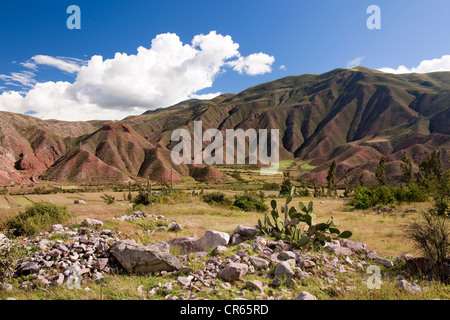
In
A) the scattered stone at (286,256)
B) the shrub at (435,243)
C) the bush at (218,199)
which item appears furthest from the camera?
the bush at (218,199)

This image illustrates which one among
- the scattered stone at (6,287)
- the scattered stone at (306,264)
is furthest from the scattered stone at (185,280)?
the scattered stone at (6,287)

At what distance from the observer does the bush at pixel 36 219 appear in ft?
30.5

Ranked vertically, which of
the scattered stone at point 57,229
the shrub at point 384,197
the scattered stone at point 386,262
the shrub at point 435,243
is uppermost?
the shrub at point 435,243

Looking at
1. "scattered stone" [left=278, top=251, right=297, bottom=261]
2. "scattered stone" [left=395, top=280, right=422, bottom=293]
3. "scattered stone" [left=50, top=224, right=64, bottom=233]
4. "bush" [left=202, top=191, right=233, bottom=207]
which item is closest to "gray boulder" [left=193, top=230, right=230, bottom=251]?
"scattered stone" [left=278, top=251, right=297, bottom=261]

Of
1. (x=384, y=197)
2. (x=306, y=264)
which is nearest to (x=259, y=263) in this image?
(x=306, y=264)

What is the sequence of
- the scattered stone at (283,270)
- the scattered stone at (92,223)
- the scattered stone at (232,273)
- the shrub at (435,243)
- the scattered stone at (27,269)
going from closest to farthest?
1. the scattered stone at (232,273)
2. the scattered stone at (283,270)
3. the scattered stone at (27,269)
4. the shrub at (435,243)
5. the scattered stone at (92,223)

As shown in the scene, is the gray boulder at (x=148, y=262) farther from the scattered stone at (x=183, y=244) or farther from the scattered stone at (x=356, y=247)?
the scattered stone at (x=356, y=247)

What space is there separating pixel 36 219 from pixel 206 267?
8.62 meters

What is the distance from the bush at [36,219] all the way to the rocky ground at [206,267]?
1.53 m

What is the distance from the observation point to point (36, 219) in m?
9.91

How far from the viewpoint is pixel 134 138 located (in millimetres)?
120250

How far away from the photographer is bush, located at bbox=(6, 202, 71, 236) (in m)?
9.28
